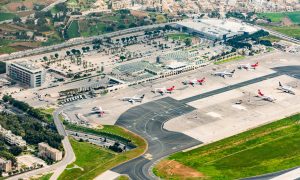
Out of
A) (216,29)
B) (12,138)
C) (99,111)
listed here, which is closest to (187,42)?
(216,29)

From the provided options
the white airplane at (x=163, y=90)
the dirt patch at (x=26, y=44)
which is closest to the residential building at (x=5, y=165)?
the white airplane at (x=163, y=90)

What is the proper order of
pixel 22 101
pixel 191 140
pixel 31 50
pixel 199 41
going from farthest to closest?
1. pixel 199 41
2. pixel 31 50
3. pixel 22 101
4. pixel 191 140

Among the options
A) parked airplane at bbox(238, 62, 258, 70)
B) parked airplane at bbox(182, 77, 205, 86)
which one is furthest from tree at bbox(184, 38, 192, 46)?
parked airplane at bbox(182, 77, 205, 86)

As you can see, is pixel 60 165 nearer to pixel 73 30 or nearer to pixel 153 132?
pixel 153 132

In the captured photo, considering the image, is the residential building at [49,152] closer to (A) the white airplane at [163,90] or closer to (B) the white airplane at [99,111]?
(B) the white airplane at [99,111]

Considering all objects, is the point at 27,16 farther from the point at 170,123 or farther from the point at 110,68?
the point at 170,123

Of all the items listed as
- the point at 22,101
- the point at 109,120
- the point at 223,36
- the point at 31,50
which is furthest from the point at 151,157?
the point at 223,36
